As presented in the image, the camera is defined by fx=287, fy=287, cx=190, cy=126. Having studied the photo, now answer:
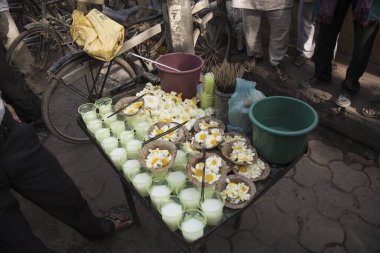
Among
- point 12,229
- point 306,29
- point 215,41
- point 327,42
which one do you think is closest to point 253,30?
point 306,29

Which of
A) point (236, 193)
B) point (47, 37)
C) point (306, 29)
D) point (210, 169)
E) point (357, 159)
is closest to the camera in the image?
point (236, 193)

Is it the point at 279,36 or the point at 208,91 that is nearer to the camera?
the point at 208,91

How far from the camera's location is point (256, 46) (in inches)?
190

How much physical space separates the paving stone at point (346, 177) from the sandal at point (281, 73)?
1536mm

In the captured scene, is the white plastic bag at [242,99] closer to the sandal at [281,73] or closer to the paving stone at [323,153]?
the paving stone at [323,153]

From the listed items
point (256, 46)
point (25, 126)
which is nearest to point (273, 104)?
point (25, 126)

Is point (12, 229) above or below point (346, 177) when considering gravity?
above

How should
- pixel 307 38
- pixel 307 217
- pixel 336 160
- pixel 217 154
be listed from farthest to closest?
1. pixel 307 38
2. pixel 336 160
3. pixel 307 217
4. pixel 217 154

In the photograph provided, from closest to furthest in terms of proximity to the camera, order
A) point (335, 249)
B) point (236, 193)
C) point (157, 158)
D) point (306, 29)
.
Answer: point (236, 193) < point (157, 158) < point (335, 249) < point (306, 29)

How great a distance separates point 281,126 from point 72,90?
3.37 m

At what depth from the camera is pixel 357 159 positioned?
3652 mm

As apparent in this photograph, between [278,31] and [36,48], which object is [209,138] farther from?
[36,48]

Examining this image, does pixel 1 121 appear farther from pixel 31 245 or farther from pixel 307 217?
pixel 307 217

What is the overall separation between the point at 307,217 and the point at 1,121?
9.78 feet
